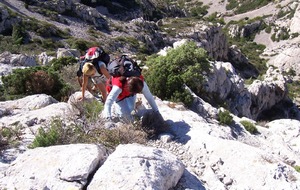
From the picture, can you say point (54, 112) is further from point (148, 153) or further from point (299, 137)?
point (299, 137)

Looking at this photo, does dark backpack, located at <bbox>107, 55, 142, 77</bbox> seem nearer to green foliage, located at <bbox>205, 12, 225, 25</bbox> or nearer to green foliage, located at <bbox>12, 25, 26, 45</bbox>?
green foliage, located at <bbox>12, 25, 26, 45</bbox>

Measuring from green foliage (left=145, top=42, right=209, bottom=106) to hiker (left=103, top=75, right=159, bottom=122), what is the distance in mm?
4785

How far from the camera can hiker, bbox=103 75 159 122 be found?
728 centimetres

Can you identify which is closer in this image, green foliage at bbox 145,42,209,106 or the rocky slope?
the rocky slope

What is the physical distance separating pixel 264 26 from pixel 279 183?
4744 inches

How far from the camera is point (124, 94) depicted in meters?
7.71

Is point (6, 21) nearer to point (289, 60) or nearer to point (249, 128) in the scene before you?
point (249, 128)

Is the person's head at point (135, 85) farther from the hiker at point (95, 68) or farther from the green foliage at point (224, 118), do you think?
the green foliage at point (224, 118)

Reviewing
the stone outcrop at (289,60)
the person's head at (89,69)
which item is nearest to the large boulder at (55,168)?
the person's head at (89,69)

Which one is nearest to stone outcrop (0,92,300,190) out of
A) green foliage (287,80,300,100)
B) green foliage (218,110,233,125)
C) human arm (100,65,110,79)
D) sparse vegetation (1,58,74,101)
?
human arm (100,65,110,79)

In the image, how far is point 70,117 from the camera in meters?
7.44

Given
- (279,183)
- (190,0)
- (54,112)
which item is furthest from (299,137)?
(190,0)

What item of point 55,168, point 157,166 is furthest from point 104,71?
point 157,166

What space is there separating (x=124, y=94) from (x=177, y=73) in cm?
877
